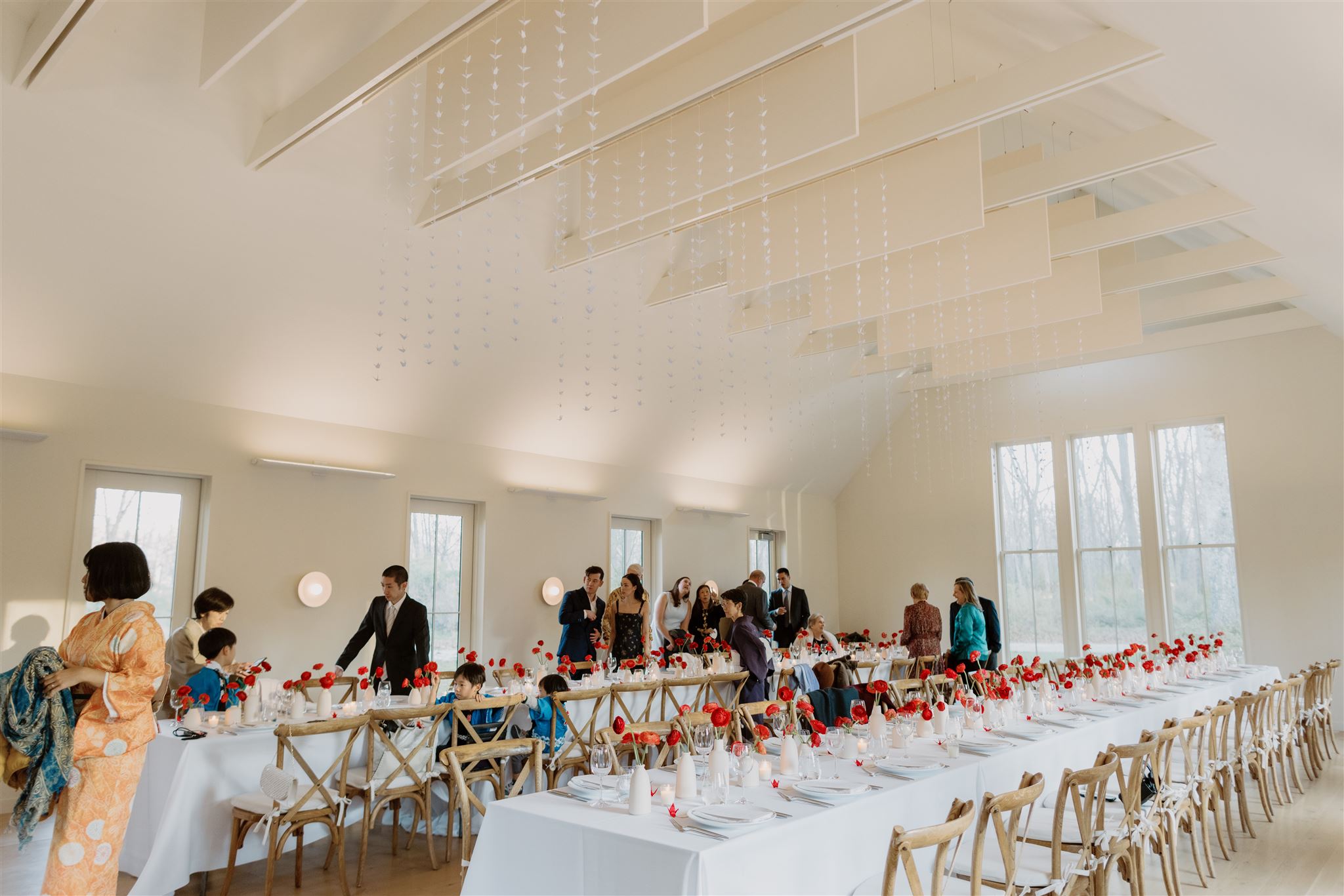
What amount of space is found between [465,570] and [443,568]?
0.27 meters

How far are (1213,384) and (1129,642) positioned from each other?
3.44 metres

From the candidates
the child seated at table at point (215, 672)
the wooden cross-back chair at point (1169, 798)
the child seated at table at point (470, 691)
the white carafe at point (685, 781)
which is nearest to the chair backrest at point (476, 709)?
the child seated at table at point (470, 691)

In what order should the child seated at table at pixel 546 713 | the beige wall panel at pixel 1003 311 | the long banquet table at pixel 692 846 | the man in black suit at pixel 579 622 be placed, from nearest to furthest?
the long banquet table at pixel 692 846
the child seated at table at pixel 546 713
the beige wall panel at pixel 1003 311
the man in black suit at pixel 579 622

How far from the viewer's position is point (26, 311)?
5875 mm

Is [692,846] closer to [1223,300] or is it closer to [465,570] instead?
[465,570]

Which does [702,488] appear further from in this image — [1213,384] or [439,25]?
[439,25]

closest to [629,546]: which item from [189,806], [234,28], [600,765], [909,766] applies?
[189,806]

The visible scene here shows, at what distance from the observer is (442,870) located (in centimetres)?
475

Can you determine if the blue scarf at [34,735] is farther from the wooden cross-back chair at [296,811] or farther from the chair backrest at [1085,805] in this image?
the chair backrest at [1085,805]

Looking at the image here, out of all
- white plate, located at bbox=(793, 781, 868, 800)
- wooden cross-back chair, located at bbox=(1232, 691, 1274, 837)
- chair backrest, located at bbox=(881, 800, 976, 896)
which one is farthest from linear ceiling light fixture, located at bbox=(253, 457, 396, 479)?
wooden cross-back chair, located at bbox=(1232, 691, 1274, 837)

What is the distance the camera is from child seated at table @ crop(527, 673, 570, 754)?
548cm

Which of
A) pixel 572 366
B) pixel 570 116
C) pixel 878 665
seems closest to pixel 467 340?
pixel 572 366

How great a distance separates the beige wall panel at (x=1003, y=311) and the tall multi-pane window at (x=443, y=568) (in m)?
4.88

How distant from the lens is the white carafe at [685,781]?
324 centimetres
